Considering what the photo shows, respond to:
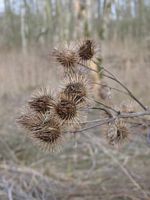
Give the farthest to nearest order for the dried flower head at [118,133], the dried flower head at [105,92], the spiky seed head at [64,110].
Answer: the dried flower head at [105,92] < the dried flower head at [118,133] < the spiky seed head at [64,110]

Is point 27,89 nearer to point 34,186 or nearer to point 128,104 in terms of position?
point 34,186

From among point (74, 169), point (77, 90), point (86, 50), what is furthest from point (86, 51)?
point (74, 169)

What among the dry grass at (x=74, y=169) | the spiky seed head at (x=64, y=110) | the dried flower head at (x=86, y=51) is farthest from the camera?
the dry grass at (x=74, y=169)

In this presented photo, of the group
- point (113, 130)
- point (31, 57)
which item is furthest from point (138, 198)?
point (31, 57)

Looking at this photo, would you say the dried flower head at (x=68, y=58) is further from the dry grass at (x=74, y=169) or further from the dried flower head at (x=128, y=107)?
the dry grass at (x=74, y=169)

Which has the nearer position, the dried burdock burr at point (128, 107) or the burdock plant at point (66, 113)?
the burdock plant at point (66, 113)

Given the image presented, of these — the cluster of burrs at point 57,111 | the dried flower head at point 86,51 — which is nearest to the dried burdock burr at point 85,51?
the dried flower head at point 86,51

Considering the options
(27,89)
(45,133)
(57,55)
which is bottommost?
(45,133)

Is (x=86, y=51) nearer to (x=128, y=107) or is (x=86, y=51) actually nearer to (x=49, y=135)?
(x=128, y=107)
